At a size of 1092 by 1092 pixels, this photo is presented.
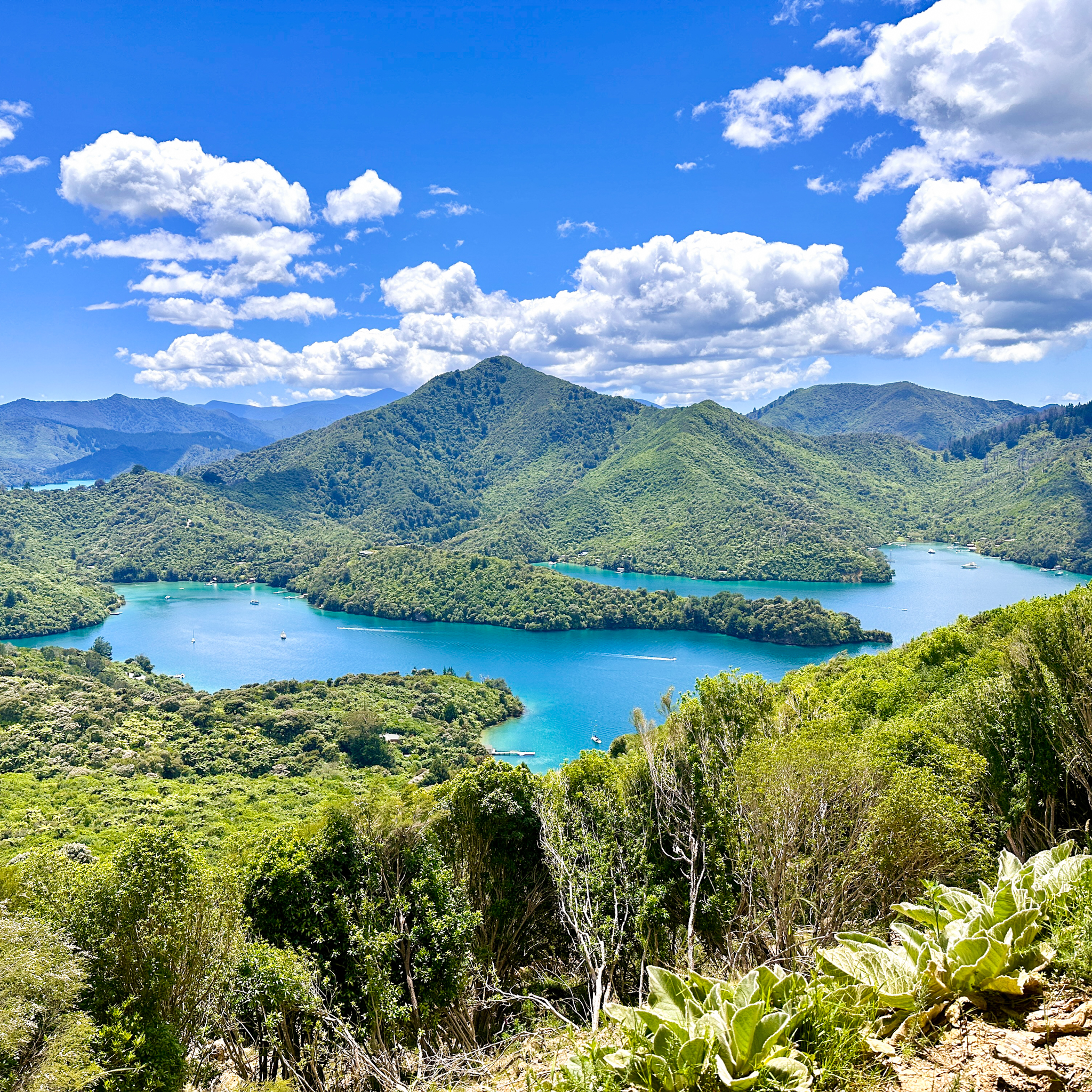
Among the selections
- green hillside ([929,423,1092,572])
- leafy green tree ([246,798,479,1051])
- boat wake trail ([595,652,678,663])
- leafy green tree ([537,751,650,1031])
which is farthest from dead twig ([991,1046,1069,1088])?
green hillside ([929,423,1092,572])

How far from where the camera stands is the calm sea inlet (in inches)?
2542

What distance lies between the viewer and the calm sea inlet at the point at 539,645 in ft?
212

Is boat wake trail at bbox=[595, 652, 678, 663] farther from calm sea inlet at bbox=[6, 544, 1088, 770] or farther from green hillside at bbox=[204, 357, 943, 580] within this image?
green hillside at bbox=[204, 357, 943, 580]

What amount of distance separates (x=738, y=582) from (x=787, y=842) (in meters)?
115

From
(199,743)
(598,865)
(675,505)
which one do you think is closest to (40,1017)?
(598,865)

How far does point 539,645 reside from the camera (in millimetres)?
88875

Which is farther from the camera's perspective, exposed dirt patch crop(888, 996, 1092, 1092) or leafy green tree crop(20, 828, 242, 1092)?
leafy green tree crop(20, 828, 242, 1092)

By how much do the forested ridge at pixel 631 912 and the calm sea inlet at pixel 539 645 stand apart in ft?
123

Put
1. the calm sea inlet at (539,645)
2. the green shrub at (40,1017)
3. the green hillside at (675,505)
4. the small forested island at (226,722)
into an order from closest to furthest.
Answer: the green shrub at (40,1017), the small forested island at (226,722), the calm sea inlet at (539,645), the green hillside at (675,505)

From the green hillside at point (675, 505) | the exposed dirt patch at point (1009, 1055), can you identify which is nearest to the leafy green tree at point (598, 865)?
the exposed dirt patch at point (1009, 1055)

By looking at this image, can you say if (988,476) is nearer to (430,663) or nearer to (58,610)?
(430,663)

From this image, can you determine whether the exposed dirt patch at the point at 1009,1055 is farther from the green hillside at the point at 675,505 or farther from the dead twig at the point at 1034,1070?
the green hillside at the point at 675,505

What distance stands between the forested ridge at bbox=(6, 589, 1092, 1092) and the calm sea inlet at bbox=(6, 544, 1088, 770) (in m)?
37.5

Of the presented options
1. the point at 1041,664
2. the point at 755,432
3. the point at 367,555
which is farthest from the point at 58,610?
the point at 755,432
